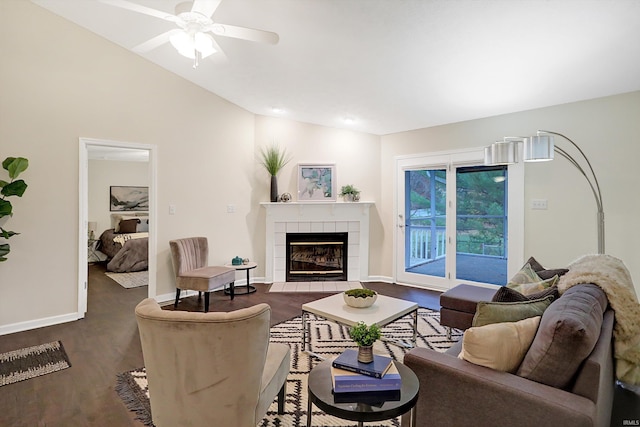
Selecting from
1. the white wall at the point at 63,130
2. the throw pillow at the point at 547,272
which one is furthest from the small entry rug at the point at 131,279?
the throw pillow at the point at 547,272

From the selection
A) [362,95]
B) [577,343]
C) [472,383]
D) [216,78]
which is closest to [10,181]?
[216,78]

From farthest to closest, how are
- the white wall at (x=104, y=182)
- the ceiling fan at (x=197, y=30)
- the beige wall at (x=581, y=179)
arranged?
the white wall at (x=104, y=182) → the beige wall at (x=581, y=179) → the ceiling fan at (x=197, y=30)

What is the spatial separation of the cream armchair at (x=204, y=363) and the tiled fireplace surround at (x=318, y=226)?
396 centimetres

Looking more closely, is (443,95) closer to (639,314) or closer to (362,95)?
(362,95)

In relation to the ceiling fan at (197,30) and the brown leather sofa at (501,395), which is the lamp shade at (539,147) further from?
the ceiling fan at (197,30)

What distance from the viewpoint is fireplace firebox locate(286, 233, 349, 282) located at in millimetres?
5574

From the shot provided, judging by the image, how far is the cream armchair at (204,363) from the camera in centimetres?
136

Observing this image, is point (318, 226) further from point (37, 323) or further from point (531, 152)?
point (37, 323)

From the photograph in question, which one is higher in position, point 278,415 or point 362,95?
point 362,95

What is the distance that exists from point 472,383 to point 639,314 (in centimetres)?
115

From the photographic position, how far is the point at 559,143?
3.92 m

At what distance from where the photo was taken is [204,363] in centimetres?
138

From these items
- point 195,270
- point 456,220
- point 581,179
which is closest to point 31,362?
point 195,270

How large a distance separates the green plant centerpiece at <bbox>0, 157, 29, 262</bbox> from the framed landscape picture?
16.0ft
